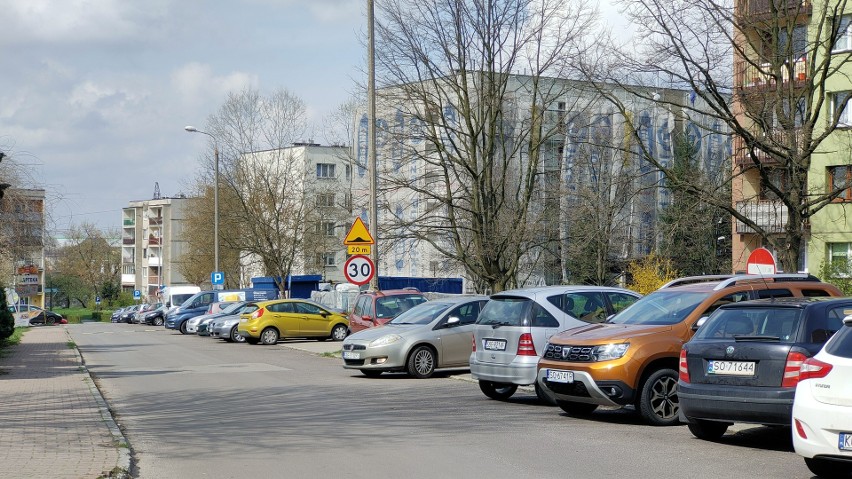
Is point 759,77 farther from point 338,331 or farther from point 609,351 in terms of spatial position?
point 609,351

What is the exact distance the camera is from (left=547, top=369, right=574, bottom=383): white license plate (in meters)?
12.3

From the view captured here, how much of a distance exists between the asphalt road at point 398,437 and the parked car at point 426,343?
46cm

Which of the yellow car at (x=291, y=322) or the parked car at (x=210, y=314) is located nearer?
the yellow car at (x=291, y=322)

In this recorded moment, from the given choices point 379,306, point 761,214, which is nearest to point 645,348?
point 379,306

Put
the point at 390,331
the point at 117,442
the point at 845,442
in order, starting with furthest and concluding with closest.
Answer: the point at 390,331 < the point at 117,442 < the point at 845,442

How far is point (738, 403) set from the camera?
32.4ft

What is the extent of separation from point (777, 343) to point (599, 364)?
8.65 ft

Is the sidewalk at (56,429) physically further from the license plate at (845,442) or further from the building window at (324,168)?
the building window at (324,168)

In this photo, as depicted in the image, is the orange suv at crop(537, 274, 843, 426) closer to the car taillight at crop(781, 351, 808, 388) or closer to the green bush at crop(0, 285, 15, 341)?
the car taillight at crop(781, 351, 808, 388)

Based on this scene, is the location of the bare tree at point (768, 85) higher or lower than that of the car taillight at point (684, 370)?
higher

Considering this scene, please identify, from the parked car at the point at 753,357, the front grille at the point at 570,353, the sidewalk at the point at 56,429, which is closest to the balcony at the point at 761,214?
the sidewalk at the point at 56,429

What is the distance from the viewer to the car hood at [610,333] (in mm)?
12188

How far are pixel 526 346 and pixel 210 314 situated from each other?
3193cm

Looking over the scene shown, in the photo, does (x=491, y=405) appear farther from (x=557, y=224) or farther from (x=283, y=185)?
(x=283, y=185)
